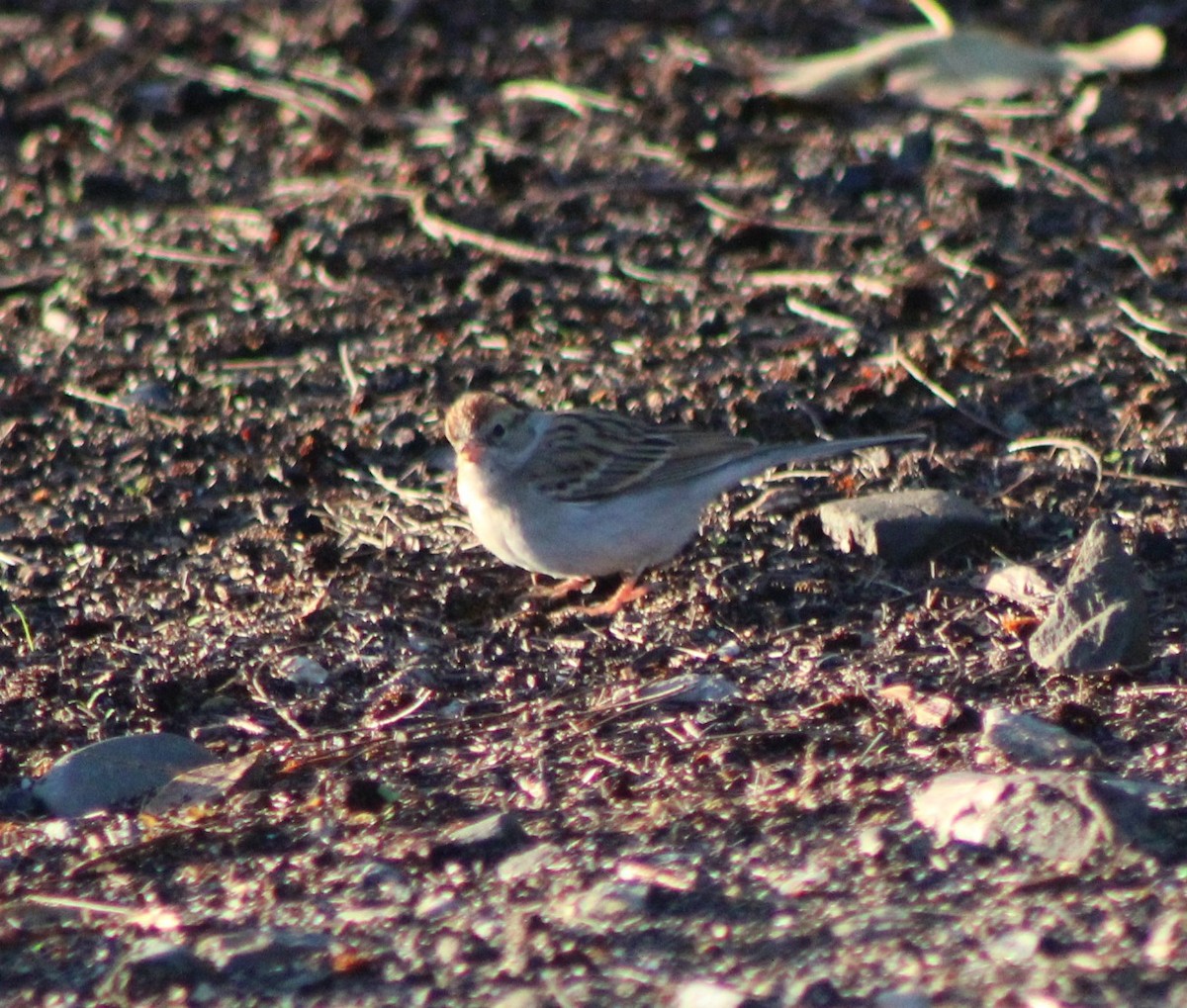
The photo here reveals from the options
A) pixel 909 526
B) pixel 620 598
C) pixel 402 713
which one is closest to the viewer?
pixel 402 713

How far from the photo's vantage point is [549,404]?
20.3 feet

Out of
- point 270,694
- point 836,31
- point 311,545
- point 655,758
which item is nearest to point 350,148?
point 836,31

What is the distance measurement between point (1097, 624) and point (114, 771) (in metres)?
2.25

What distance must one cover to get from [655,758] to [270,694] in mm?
1060

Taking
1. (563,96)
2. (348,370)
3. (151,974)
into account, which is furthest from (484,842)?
(563,96)

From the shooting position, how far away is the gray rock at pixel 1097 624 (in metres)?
4.31

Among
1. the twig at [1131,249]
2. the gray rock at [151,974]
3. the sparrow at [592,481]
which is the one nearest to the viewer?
the gray rock at [151,974]

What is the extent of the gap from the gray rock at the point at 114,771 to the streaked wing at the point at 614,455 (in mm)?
1390

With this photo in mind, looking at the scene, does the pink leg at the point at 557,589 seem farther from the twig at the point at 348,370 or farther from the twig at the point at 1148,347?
the twig at the point at 1148,347

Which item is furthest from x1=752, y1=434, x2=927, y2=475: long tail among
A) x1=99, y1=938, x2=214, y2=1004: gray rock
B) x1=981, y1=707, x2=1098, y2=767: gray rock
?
x1=99, y1=938, x2=214, y2=1004: gray rock

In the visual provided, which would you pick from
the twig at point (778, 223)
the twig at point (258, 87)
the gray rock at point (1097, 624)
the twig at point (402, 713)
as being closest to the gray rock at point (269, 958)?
the twig at point (402, 713)

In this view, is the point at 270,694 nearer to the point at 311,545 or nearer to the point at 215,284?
the point at 311,545

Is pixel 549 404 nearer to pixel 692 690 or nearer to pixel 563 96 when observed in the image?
pixel 692 690

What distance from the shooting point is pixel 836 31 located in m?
8.84
